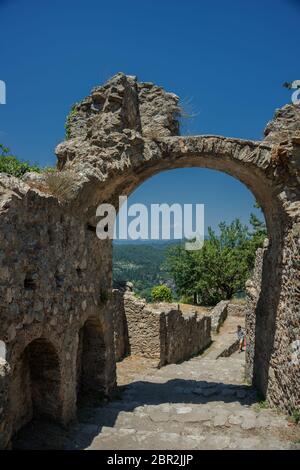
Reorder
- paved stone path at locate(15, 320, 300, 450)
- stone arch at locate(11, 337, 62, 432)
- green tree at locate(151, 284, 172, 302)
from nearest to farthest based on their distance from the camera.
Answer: paved stone path at locate(15, 320, 300, 450)
stone arch at locate(11, 337, 62, 432)
green tree at locate(151, 284, 172, 302)

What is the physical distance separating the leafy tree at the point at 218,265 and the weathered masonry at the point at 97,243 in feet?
74.2

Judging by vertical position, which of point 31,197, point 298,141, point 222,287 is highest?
point 298,141

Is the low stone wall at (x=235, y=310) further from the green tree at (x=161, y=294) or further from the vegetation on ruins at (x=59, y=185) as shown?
the vegetation on ruins at (x=59, y=185)

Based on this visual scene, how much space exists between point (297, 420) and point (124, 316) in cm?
736

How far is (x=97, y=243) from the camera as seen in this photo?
8.27m

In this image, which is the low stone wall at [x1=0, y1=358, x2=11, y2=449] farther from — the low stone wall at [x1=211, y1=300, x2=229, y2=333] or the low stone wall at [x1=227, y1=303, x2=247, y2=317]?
the low stone wall at [x1=227, y1=303, x2=247, y2=317]

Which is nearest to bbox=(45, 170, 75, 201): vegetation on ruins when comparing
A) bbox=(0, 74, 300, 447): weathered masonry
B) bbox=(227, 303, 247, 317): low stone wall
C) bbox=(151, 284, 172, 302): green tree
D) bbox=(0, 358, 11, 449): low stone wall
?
bbox=(0, 74, 300, 447): weathered masonry

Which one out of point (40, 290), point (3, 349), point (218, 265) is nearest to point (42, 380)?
point (40, 290)

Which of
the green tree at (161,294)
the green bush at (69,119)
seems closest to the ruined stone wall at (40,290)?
the green bush at (69,119)

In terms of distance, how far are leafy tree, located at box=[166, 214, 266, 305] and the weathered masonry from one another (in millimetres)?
22609

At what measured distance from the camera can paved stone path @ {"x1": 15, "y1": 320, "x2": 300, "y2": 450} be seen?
5750 millimetres
